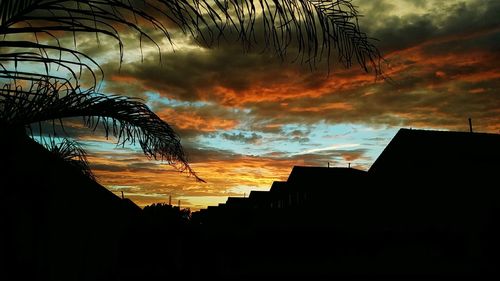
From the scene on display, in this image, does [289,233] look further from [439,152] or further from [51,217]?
[439,152]

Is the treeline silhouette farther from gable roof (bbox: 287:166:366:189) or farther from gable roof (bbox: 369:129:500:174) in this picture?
gable roof (bbox: 287:166:366:189)

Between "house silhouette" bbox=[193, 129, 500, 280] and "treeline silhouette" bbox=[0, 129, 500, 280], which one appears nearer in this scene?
"treeline silhouette" bbox=[0, 129, 500, 280]

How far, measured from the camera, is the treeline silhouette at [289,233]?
9.34 feet

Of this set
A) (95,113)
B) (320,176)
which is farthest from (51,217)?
(320,176)

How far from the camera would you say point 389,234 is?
7.93 m

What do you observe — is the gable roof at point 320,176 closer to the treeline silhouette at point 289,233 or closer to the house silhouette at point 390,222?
the house silhouette at point 390,222

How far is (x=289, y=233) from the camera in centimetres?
861

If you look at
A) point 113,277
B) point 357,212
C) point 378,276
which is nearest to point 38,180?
point 113,277

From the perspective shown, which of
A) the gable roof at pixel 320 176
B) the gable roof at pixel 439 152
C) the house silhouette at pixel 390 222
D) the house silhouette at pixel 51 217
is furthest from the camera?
the gable roof at pixel 320 176

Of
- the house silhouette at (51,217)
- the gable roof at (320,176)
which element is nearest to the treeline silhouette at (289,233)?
the house silhouette at (51,217)

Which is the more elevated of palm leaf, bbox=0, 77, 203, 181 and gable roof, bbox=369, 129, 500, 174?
gable roof, bbox=369, 129, 500, 174

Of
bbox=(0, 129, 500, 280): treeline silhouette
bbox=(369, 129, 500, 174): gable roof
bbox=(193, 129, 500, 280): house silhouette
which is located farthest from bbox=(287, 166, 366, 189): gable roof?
bbox=(369, 129, 500, 174): gable roof

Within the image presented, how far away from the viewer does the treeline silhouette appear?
285 cm

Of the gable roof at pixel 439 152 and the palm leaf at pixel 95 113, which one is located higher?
the gable roof at pixel 439 152
